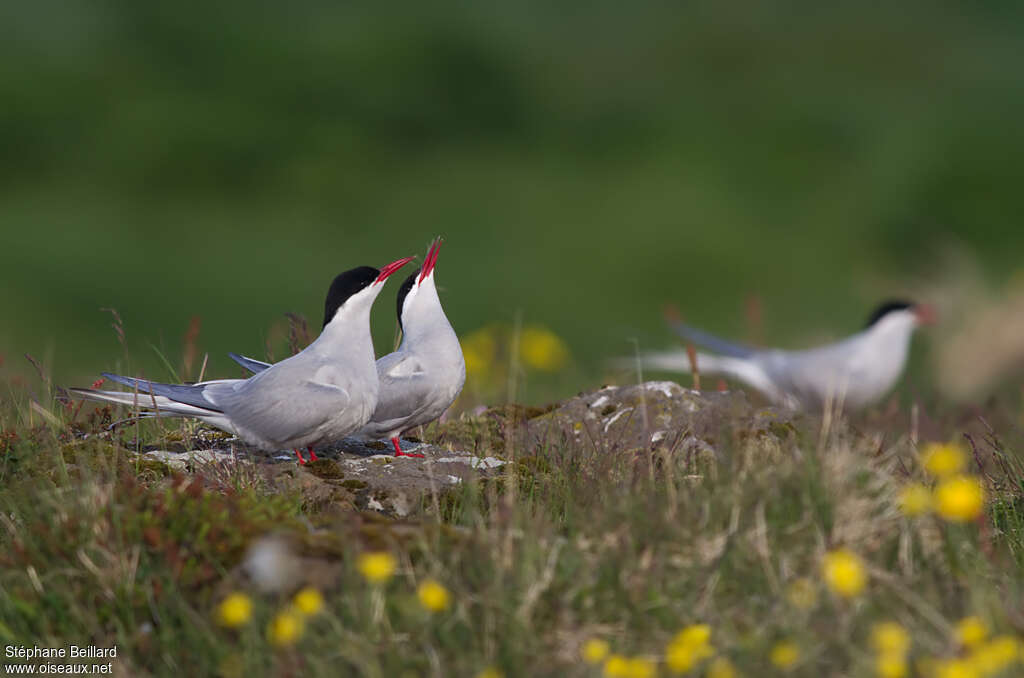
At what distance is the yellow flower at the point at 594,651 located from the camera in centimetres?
253

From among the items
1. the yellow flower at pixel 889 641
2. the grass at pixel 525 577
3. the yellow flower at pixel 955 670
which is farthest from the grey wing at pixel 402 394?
the yellow flower at pixel 955 670

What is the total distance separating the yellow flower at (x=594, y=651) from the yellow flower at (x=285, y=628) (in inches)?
24.3

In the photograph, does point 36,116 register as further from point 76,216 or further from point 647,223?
point 647,223

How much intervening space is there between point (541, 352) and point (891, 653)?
7349 millimetres

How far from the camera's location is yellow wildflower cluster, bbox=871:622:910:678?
2258 millimetres

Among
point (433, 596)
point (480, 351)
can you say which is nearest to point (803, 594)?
point (433, 596)

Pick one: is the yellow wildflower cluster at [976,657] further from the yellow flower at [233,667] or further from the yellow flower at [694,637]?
the yellow flower at [233,667]

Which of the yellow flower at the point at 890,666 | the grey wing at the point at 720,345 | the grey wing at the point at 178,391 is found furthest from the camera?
the grey wing at the point at 720,345

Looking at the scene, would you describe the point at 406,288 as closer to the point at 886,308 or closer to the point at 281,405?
the point at 281,405

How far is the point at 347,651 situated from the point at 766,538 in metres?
1.09

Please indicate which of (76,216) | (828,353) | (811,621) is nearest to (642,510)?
(811,621)

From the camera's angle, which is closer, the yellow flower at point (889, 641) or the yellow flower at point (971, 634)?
the yellow flower at point (889, 641)

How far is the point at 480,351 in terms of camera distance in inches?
369

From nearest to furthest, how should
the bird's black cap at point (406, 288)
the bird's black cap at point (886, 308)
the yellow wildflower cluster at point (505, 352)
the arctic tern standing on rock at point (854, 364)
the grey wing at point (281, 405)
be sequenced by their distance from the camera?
the grey wing at point (281, 405)
the bird's black cap at point (406, 288)
the arctic tern standing on rock at point (854, 364)
the bird's black cap at point (886, 308)
the yellow wildflower cluster at point (505, 352)
